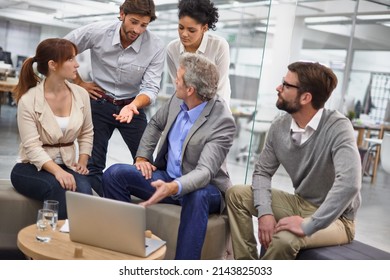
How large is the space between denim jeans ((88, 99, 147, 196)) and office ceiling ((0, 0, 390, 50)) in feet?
2.62

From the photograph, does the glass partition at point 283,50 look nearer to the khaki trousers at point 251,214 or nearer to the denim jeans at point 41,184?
the khaki trousers at point 251,214

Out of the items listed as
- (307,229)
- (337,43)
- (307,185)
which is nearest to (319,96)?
(307,185)

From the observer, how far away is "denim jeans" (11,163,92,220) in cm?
292

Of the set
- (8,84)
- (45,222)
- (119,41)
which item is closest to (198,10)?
(119,41)

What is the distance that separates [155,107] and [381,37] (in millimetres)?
3960

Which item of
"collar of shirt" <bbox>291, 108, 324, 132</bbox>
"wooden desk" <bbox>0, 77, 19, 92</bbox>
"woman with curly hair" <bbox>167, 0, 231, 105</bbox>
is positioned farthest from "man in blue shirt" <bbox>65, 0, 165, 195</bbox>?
"collar of shirt" <bbox>291, 108, 324, 132</bbox>

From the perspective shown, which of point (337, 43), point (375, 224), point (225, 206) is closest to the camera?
point (225, 206)

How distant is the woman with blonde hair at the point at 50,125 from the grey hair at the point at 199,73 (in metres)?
0.58

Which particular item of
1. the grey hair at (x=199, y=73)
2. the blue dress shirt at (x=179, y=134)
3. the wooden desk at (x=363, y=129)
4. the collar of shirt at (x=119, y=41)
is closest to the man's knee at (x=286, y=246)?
the blue dress shirt at (x=179, y=134)

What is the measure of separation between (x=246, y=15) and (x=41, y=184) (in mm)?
2673

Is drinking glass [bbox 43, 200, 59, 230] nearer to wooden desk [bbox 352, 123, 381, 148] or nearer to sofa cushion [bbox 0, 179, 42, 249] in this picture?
sofa cushion [bbox 0, 179, 42, 249]

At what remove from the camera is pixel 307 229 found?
2.62 meters
